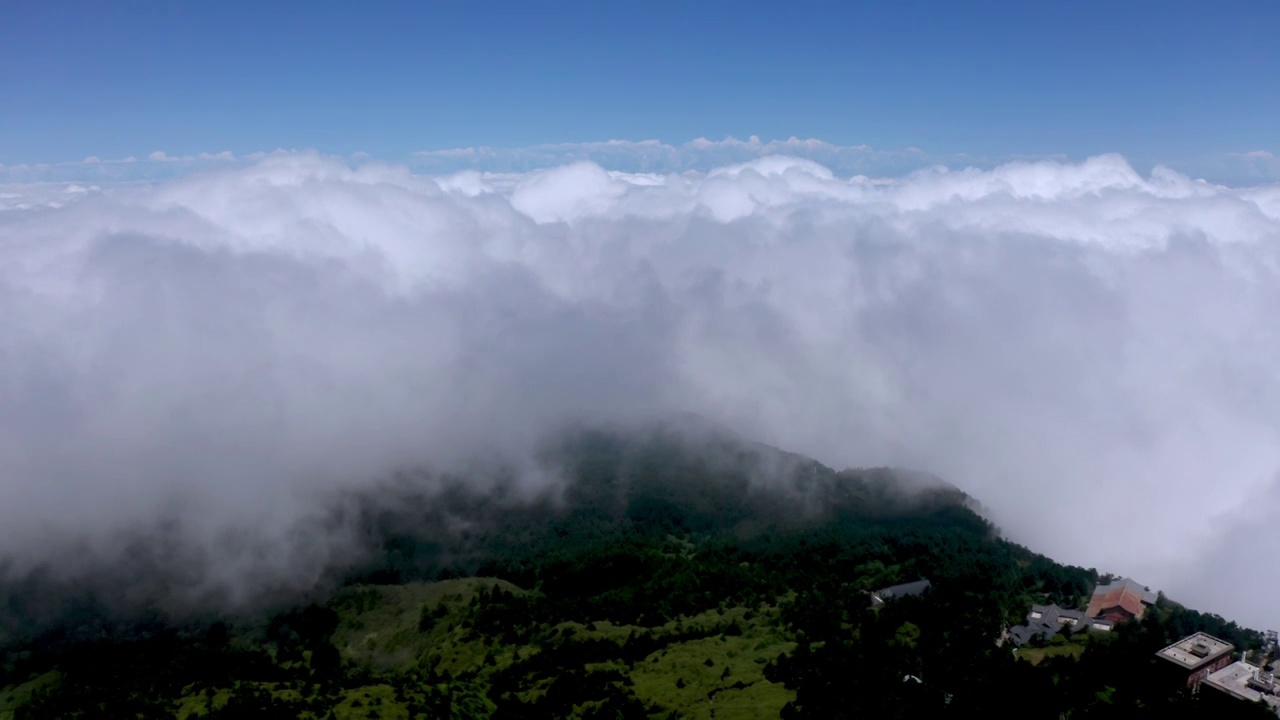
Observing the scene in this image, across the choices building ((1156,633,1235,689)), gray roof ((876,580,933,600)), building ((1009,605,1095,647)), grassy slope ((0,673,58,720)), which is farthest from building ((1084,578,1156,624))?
grassy slope ((0,673,58,720))

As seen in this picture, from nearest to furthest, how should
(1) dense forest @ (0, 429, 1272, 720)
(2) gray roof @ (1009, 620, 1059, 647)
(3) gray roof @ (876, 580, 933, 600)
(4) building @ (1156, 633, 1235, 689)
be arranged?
(1) dense forest @ (0, 429, 1272, 720)
(4) building @ (1156, 633, 1235, 689)
(2) gray roof @ (1009, 620, 1059, 647)
(3) gray roof @ (876, 580, 933, 600)

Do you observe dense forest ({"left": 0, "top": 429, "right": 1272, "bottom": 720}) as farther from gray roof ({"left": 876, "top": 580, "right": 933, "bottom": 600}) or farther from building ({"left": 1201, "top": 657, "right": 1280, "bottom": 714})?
building ({"left": 1201, "top": 657, "right": 1280, "bottom": 714})

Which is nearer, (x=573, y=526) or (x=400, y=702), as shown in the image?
(x=400, y=702)

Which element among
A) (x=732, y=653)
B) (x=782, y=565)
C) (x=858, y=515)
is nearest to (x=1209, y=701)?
(x=732, y=653)

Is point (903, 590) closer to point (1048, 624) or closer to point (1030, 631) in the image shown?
point (1048, 624)

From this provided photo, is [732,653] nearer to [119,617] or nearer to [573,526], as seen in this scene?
[573,526]

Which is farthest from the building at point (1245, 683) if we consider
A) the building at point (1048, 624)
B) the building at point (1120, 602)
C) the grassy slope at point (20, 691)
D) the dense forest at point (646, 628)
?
the grassy slope at point (20, 691)
